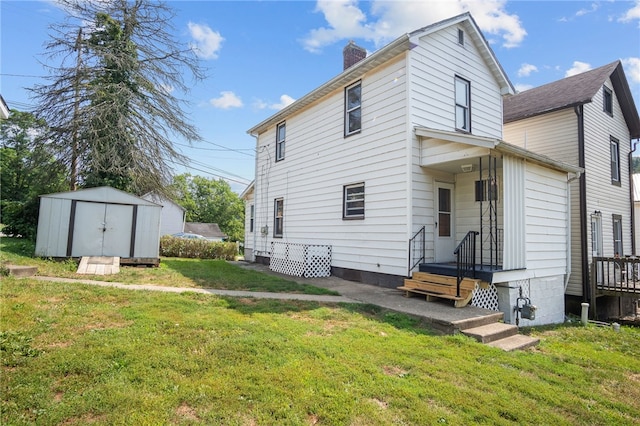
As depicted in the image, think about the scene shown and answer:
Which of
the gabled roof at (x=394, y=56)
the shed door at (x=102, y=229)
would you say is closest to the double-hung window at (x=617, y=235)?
the gabled roof at (x=394, y=56)

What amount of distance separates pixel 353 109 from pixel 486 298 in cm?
624

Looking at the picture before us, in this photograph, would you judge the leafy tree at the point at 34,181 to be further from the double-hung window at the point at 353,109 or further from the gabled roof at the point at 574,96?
the gabled roof at the point at 574,96

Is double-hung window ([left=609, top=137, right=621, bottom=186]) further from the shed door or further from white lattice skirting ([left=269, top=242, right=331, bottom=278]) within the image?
the shed door

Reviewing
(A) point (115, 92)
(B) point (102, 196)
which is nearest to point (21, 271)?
(B) point (102, 196)

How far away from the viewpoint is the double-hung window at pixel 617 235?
13.9 metres

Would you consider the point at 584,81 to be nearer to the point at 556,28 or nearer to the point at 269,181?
the point at 556,28

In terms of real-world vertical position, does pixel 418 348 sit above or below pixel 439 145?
below

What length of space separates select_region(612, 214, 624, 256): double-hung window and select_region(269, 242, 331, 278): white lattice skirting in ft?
39.7

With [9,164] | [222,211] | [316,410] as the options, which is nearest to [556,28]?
[316,410]

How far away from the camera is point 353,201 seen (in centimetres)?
1009

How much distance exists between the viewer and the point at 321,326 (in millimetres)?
5176

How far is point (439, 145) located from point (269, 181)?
26.6 feet

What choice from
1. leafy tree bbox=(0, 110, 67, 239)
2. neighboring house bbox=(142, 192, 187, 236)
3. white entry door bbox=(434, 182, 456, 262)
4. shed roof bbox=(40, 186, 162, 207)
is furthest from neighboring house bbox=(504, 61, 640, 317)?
neighboring house bbox=(142, 192, 187, 236)

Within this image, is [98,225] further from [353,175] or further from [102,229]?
[353,175]
